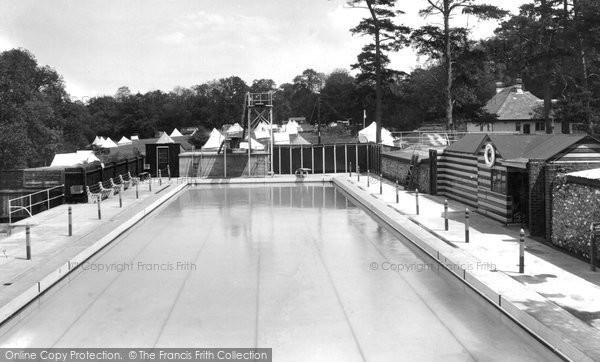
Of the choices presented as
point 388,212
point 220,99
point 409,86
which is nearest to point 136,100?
point 220,99

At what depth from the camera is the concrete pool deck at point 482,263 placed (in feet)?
29.9

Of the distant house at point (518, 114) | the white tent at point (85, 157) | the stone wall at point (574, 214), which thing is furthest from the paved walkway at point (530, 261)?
the distant house at point (518, 114)

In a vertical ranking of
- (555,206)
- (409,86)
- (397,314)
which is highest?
(409,86)

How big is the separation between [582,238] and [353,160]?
31.8 meters

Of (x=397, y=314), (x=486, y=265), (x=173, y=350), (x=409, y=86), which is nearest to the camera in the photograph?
(x=173, y=350)

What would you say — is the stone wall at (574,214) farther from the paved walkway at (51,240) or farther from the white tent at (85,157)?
the white tent at (85,157)

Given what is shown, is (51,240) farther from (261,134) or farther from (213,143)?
(261,134)

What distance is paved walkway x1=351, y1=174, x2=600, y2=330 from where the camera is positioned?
1016cm

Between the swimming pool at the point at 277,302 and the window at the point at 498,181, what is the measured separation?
12.2ft

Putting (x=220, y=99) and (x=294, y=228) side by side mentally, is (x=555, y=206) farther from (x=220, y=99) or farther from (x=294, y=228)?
(x=220, y=99)

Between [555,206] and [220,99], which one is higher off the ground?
[220,99]

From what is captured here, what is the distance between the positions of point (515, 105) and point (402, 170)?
39100mm

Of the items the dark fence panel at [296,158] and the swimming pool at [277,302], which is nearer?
the swimming pool at [277,302]

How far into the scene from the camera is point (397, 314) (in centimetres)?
1020
